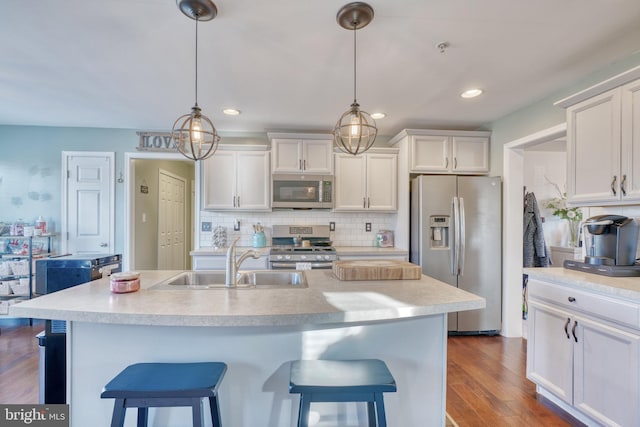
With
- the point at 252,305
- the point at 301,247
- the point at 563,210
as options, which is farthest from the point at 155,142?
the point at 563,210

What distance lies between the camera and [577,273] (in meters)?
2.05

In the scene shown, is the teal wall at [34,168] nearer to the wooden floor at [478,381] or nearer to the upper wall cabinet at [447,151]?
the wooden floor at [478,381]

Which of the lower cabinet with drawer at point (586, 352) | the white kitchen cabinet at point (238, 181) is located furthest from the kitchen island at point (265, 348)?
the white kitchen cabinet at point (238, 181)

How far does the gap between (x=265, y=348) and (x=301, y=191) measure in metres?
2.46

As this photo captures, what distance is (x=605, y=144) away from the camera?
204 cm

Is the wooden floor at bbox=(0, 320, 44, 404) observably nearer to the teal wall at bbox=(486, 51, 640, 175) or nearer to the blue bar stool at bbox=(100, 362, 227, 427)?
the blue bar stool at bbox=(100, 362, 227, 427)

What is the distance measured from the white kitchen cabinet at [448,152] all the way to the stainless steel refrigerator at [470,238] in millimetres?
275

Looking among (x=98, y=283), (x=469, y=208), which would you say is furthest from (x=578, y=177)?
(x=98, y=283)

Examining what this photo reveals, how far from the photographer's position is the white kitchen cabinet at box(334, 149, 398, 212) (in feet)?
12.6

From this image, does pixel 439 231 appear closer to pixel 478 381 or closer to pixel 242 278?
pixel 478 381

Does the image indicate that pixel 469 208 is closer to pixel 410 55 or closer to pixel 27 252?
pixel 410 55

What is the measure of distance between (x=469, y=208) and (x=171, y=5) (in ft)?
10.4

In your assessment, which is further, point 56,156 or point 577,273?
point 56,156

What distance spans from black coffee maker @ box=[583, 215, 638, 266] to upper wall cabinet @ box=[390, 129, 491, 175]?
171cm
